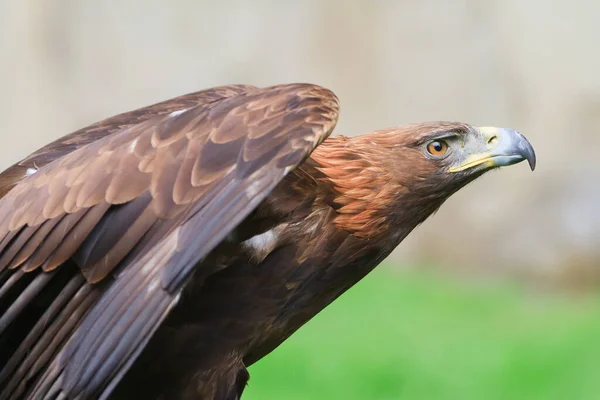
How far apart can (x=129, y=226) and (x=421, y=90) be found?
6.21 m

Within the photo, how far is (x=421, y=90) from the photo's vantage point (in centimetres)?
886

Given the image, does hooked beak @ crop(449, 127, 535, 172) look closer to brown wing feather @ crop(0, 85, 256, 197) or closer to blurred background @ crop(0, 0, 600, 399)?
brown wing feather @ crop(0, 85, 256, 197)

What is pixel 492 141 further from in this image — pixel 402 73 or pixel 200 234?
pixel 402 73

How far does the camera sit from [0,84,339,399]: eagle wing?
279 centimetres

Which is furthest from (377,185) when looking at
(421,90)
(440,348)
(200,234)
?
(421,90)

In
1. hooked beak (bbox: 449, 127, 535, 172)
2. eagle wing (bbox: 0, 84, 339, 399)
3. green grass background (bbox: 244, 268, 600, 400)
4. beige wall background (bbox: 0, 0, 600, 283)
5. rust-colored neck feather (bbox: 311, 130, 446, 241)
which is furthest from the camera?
beige wall background (bbox: 0, 0, 600, 283)

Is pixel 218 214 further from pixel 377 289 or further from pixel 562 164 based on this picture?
pixel 562 164

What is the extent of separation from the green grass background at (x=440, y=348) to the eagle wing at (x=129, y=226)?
314 cm

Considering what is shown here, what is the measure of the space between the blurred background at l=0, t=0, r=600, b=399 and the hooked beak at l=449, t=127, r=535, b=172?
360 cm

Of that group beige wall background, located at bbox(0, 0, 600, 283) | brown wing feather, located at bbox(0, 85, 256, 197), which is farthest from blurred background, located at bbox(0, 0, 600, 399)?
brown wing feather, located at bbox(0, 85, 256, 197)

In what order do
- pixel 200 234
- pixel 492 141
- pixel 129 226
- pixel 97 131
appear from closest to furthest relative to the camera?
pixel 200 234, pixel 129 226, pixel 492 141, pixel 97 131

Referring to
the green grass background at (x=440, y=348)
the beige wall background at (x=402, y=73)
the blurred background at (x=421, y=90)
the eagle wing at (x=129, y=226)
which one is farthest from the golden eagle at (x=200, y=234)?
the beige wall background at (x=402, y=73)

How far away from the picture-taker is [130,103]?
9156 mm

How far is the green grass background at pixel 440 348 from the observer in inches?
237
